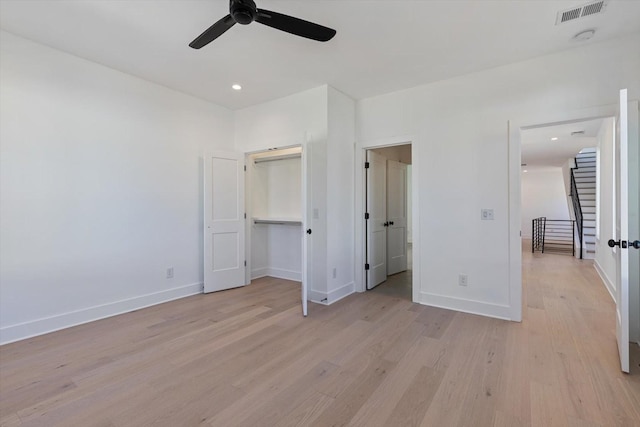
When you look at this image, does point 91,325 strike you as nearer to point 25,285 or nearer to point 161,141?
point 25,285

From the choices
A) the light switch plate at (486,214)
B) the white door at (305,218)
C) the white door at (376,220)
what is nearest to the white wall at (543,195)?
the white door at (376,220)

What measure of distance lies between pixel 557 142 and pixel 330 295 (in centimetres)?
592

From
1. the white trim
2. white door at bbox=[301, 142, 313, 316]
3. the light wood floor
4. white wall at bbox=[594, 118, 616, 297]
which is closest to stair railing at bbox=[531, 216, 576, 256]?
white wall at bbox=[594, 118, 616, 297]

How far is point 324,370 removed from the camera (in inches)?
86.4

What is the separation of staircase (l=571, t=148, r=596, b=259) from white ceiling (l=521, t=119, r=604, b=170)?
1.35 feet

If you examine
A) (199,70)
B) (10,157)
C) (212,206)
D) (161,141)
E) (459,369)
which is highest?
(199,70)

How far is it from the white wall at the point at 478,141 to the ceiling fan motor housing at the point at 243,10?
2441 mm

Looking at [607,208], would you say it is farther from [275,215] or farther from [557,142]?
[275,215]

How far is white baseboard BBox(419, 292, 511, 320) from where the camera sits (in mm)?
3168

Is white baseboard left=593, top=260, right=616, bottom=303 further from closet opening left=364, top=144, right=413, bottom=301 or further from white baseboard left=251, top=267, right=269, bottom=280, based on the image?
white baseboard left=251, top=267, right=269, bottom=280

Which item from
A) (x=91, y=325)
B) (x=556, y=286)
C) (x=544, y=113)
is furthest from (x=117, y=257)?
(x=556, y=286)

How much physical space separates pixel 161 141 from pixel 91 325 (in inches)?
87.7

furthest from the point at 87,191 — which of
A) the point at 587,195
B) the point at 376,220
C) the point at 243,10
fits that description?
the point at 587,195

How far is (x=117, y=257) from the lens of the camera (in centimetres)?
334
